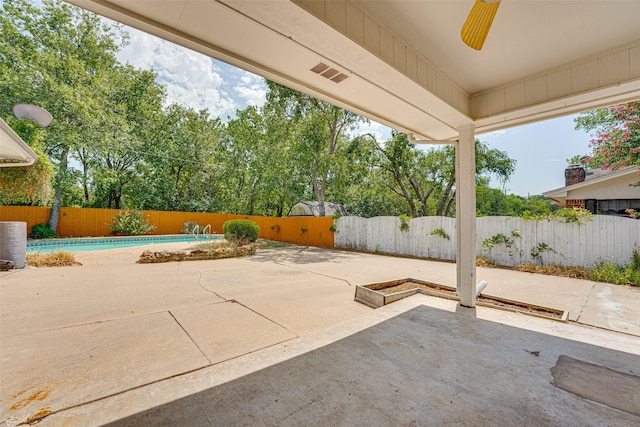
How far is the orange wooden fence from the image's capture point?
1216 cm

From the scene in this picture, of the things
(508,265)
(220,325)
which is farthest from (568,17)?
(508,265)

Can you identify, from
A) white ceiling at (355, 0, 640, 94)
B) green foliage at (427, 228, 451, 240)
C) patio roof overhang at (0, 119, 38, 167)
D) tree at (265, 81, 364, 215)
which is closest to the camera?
white ceiling at (355, 0, 640, 94)

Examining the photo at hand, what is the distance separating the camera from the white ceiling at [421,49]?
1627 millimetres

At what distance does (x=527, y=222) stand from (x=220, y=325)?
7.42 metres

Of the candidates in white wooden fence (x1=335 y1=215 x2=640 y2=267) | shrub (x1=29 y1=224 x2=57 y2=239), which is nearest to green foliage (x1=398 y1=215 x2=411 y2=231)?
white wooden fence (x1=335 y1=215 x2=640 y2=267)

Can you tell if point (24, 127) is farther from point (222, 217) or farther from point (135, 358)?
point (135, 358)

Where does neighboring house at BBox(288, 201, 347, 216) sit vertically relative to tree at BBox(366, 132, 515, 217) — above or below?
below

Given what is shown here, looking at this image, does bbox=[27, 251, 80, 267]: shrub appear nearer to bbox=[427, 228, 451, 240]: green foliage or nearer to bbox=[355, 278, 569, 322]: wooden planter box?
bbox=[355, 278, 569, 322]: wooden planter box

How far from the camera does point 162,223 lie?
15797 mm

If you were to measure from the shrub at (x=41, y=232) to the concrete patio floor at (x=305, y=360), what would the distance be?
1096 centimetres

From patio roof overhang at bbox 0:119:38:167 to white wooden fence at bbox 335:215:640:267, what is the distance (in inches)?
369

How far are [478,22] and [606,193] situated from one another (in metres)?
11.1

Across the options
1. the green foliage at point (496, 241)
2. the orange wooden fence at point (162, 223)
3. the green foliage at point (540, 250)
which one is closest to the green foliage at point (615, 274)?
the green foliage at point (540, 250)

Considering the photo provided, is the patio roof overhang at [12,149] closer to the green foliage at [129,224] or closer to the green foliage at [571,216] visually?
the green foliage at [129,224]
